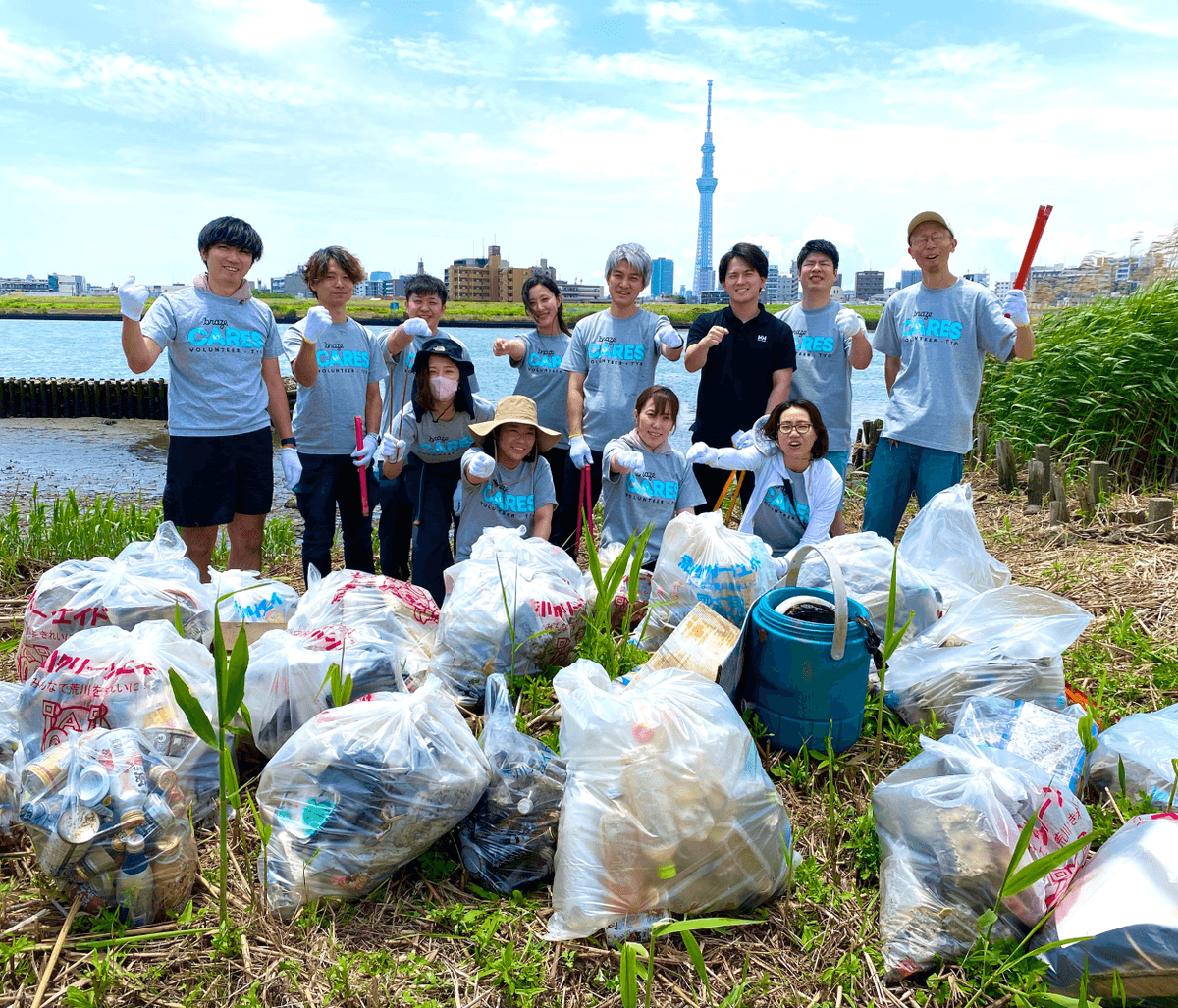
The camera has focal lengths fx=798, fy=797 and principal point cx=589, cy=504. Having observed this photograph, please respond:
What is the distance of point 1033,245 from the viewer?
414 cm

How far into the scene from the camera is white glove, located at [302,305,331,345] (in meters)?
4.11

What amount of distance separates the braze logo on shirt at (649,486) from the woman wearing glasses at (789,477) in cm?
27

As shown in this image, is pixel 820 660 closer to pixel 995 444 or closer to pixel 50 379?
pixel 995 444

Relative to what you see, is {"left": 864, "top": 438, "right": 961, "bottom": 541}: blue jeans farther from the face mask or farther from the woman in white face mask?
the face mask

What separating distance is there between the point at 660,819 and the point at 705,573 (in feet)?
3.99

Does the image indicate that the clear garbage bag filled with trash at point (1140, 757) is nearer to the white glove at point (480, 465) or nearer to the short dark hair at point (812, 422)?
the short dark hair at point (812, 422)

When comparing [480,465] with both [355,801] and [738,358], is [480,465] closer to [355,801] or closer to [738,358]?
[738,358]

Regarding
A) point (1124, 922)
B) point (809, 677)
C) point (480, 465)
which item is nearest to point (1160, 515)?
point (809, 677)

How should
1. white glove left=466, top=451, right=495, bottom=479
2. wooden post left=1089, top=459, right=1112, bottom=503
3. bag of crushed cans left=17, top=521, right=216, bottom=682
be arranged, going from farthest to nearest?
wooden post left=1089, top=459, right=1112, bottom=503, white glove left=466, top=451, right=495, bottom=479, bag of crushed cans left=17, top=521, right=216, bottom=682

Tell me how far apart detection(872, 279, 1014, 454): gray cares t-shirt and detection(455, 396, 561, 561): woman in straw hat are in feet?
6.15

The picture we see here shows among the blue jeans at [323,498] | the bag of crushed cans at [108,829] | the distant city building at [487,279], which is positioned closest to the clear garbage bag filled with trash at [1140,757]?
the bag of crushed cans at [108,829]

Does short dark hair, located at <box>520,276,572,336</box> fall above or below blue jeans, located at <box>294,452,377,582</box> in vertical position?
above

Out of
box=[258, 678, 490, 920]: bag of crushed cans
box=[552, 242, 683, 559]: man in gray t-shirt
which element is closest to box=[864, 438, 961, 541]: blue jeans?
box=[552, 242, 683, 559]: man in gray t-shirt

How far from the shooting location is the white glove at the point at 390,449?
4.11 meters
